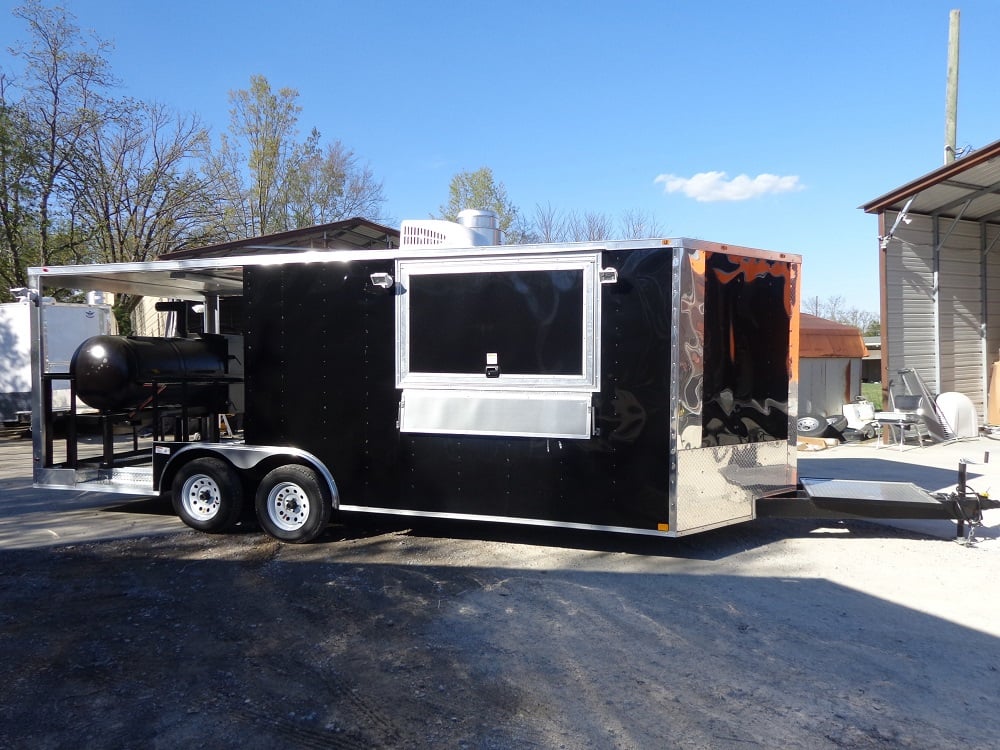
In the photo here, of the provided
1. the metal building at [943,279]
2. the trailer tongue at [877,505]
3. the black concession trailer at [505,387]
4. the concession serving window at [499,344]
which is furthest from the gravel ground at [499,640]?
the metal building at [943,279]

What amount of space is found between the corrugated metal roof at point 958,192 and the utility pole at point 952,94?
4.04 ft

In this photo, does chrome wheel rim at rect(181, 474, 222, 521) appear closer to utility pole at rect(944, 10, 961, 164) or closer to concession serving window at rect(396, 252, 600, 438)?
concession serving window at rect(396, 252, 600, 438)

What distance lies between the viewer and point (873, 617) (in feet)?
15.9

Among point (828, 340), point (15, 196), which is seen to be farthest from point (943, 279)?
point (15, 196)

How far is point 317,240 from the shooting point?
16562 mm

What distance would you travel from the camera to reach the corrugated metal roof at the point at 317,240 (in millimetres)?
14555

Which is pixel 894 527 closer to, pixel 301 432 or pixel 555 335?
pixel 555 335

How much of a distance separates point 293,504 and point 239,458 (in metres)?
0.72

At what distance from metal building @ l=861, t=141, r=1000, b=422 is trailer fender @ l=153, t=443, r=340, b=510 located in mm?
11938

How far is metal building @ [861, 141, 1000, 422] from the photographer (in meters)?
13.7

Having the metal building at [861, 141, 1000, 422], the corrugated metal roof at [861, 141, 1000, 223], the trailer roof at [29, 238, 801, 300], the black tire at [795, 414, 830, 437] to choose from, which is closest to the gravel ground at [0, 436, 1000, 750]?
the trailer roof at [29, 238, 801, 300]

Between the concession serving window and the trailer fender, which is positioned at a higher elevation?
the concession serving window

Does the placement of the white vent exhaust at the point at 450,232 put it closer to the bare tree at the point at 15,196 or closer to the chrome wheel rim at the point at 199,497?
the chrome wheel rim at the point at 199,497

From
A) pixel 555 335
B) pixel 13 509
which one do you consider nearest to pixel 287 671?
pixel 555 335
